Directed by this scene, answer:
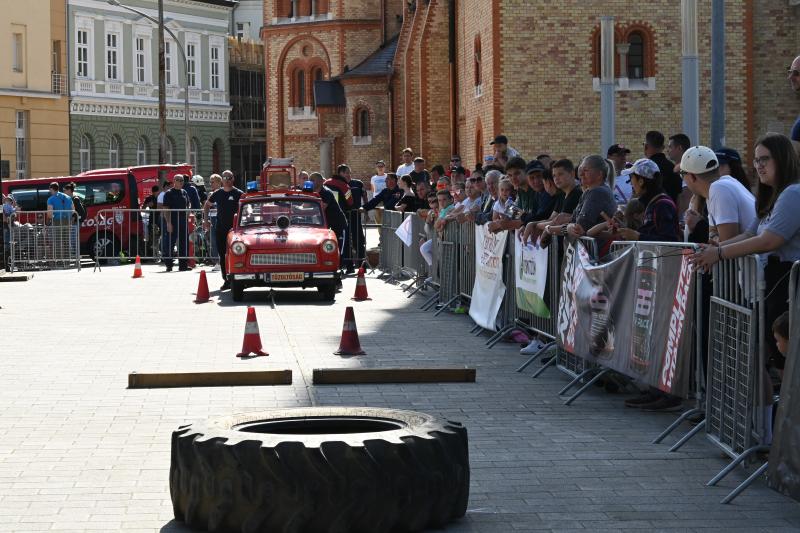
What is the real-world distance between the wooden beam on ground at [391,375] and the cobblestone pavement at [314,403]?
0.52 feet

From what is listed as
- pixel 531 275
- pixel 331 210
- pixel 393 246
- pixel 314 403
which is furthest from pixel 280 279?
pixel 314 403

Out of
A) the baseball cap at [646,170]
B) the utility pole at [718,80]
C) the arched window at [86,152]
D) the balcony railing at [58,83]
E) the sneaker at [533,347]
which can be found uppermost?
the balcony railing at [58,83]

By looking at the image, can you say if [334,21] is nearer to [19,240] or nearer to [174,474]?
[19,240]

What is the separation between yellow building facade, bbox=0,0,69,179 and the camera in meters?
57.8

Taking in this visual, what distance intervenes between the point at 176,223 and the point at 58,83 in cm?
3219

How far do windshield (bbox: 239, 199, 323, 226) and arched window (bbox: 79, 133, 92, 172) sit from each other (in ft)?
146

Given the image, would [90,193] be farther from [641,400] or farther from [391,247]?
[641,400]

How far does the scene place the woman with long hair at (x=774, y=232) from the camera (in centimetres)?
823

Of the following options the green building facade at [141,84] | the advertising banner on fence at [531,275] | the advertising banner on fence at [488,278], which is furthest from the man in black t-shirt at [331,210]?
the green building facade at [141,84]

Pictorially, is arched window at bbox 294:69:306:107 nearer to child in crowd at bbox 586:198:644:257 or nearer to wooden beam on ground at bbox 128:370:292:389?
wooden beam on ground at bbox 128:370:292:389

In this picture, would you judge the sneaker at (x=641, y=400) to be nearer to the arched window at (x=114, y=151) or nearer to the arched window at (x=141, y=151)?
the arched window at (x=114, y=151)

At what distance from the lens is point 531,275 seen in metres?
13.5

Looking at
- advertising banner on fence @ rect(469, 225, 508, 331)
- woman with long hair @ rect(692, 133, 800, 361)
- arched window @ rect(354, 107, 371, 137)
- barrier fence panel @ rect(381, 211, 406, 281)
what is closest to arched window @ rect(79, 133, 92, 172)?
arched window @ rect(354, 107, 371, 137)

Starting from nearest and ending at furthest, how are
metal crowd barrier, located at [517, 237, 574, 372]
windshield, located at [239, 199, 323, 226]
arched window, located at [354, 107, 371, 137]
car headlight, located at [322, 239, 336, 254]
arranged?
metal crowd barrier, located at [517, 237, 574, 372], car headlight, located at [322, 239, 336, 254], windshield, located at [239, 199, 323, 226], arched window, located at [354, 107, 371, 137]
